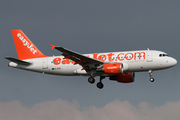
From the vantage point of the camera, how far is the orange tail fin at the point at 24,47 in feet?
166

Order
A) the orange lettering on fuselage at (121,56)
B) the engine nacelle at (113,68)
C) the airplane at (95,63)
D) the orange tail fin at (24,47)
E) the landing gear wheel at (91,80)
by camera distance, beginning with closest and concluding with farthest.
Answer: the engine nacelle at (113,68)
the airplane at (95,63)
the orange lettering on fuselage at (121,56)
the landing gear wheel at (91,80)
the orange tail fin at (24,47)

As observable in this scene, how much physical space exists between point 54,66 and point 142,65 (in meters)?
12.6

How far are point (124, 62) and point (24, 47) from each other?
54.4 ft

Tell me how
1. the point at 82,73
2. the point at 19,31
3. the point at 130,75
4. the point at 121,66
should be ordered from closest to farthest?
the point at 121,66 < the point at 82,73 < the point at 130,75 < the point at 19,31

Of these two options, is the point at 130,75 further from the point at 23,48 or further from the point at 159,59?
the point at 23,48

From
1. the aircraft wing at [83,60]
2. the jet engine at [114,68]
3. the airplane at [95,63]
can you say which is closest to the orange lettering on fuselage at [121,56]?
the airplane at [95,63]

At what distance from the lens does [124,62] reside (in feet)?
146

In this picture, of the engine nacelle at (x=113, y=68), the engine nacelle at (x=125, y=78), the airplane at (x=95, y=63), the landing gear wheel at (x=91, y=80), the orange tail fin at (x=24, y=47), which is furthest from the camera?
the orange tail fin at (x=24, y=47)

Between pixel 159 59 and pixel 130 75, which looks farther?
pixel 130 75

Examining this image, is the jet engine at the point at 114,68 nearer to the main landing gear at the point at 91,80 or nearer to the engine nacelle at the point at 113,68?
the engine nacelle at the point at 113,68

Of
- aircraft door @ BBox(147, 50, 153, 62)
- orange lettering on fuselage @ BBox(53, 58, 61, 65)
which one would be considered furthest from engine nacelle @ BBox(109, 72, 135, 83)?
orange lettering on fuselage @ BBox(53, 58, 61, 65)

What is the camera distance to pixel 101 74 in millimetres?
46281

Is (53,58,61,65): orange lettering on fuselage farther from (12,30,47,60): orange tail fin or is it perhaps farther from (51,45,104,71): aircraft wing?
(51,45,104,71): aircraft wing

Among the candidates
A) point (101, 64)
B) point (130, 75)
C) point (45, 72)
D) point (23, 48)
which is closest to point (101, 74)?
point (101, 64)
